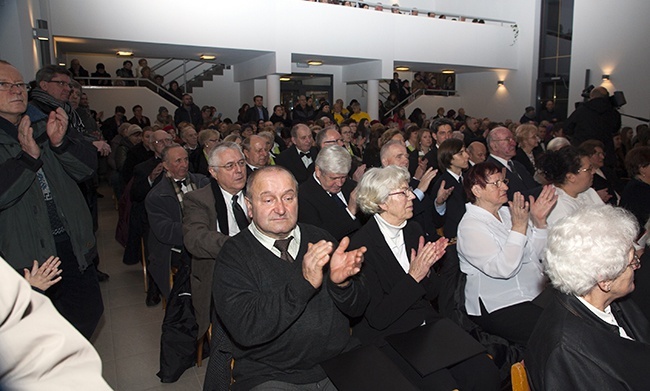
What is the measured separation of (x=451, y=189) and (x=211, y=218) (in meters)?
1.96

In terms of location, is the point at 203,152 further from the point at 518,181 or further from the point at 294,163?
the point at 518,181

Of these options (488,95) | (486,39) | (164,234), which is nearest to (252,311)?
(164,234)

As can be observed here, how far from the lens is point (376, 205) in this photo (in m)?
2.62

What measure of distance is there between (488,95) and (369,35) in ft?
20.4

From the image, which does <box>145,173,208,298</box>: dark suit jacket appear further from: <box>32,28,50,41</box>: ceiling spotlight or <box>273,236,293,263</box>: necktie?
<box>32,28,50,41</box>: ceiling spotlight

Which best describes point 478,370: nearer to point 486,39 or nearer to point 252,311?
point 252,311

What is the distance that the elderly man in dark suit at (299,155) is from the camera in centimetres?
516

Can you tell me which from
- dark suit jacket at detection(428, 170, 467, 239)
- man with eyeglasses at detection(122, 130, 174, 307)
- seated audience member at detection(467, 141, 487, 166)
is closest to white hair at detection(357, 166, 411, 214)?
dark suit jacket at detection(428, 170, 467, 239)

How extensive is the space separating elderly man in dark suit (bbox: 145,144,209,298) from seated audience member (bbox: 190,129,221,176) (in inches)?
65.0

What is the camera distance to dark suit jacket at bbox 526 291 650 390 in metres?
1.46

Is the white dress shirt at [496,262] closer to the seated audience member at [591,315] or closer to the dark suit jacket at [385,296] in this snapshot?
the dark suit jacket at [385,296]

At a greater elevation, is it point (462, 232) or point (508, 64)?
point (508, 64)

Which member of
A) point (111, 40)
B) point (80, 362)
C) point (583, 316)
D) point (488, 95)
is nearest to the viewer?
point (80, 362)

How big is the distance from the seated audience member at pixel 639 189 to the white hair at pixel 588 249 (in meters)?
2.13
